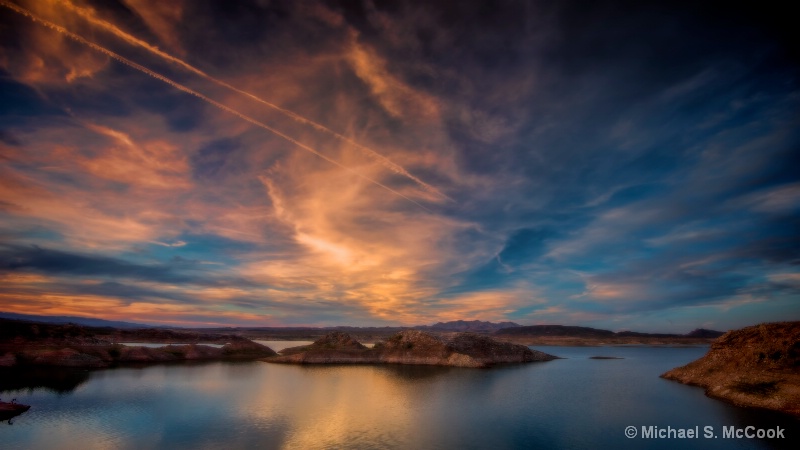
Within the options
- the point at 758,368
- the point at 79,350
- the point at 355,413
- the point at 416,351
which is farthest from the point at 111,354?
the point at 758,368

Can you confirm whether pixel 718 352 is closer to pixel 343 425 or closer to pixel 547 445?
pixel 547 445

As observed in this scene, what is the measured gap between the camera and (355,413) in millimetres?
31359

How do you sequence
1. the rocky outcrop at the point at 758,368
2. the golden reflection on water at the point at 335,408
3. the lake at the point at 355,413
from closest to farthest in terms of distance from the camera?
1. the lake at the point at 355,413
2. the golden reflection on water at the point at 335,408
3. the rocky outcrop at the point at 758,368

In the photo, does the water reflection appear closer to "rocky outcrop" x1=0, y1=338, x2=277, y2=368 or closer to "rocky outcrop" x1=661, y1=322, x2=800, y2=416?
"rocky outcrop" x1=0, y1=338, x2=277, y2=368

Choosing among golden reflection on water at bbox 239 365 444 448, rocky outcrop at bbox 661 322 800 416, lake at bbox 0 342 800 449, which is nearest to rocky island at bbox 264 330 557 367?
golden reflection on water at bbox 239 365 444 448

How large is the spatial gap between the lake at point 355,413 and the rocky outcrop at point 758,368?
1898mm

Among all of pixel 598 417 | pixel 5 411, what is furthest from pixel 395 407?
pixel 5 411

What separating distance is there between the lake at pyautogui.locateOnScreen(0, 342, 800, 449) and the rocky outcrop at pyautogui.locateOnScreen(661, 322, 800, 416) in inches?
74.7

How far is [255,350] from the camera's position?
8838 cm

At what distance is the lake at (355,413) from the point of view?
77.6ft

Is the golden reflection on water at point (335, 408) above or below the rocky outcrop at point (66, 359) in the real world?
above

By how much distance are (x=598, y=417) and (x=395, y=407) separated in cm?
1781

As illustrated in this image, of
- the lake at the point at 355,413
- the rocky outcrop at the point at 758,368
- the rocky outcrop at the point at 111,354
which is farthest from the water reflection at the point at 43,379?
the rocky outcrop at the point at 758,368

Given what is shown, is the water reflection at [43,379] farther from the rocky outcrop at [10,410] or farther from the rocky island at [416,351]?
the rocky island at [416,351]
